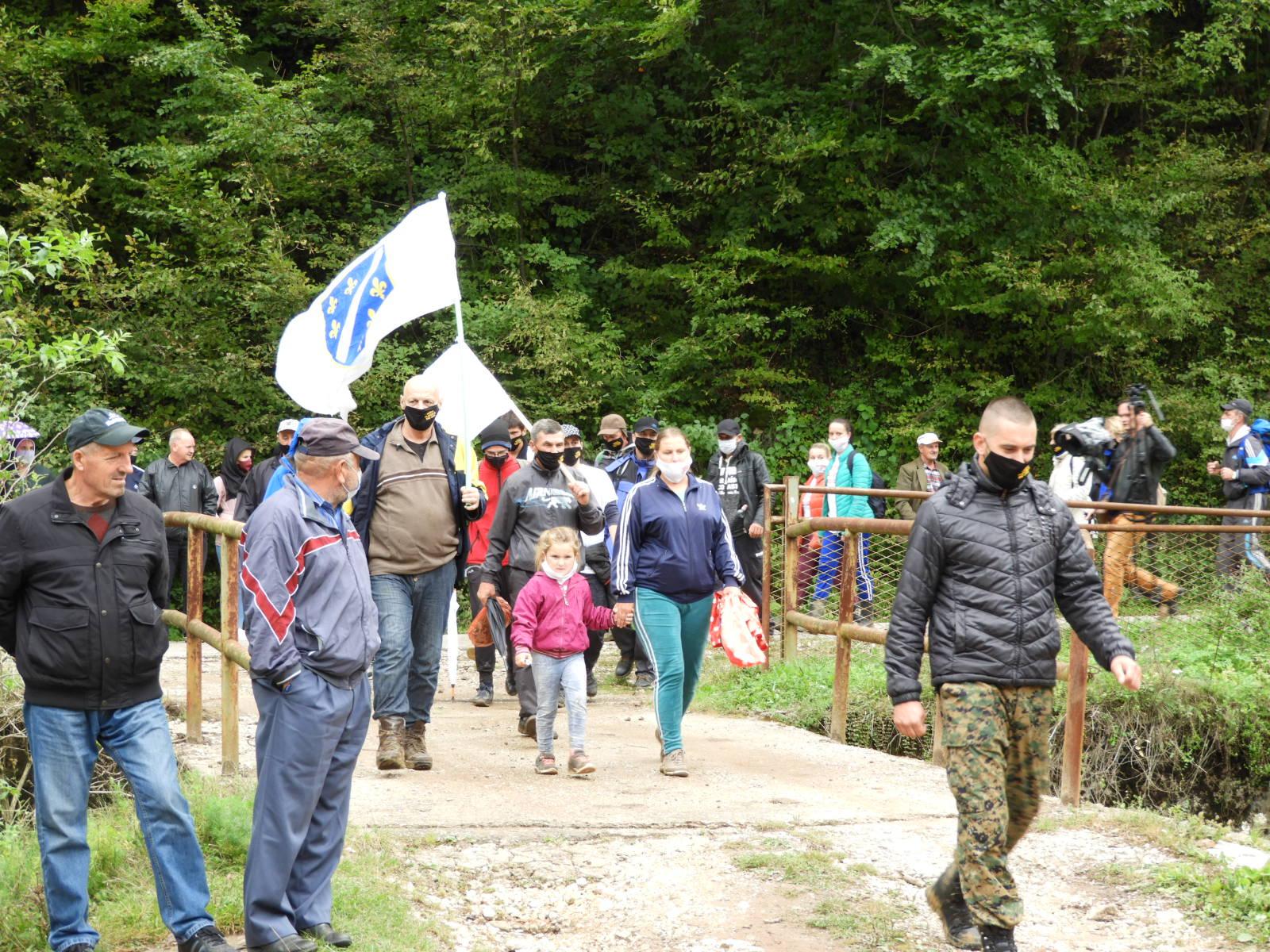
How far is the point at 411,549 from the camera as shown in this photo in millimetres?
7242

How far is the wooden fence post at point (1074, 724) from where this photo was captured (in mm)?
7137

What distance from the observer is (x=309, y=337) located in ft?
27.8

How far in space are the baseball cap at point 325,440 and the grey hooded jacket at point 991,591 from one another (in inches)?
82.7

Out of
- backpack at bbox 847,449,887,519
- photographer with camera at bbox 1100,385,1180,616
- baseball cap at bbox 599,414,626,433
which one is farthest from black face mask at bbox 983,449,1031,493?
backpack at bbox 847,449,887,519

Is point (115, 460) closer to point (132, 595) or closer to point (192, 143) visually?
point (132, 595)

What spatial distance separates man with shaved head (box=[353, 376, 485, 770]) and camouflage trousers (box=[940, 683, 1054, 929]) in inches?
131

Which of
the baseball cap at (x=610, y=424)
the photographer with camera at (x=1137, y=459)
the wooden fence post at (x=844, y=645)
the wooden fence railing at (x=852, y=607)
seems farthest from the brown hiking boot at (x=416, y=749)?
the photographer with camera at (x=1137, y=459)

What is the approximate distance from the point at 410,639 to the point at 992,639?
3565mm

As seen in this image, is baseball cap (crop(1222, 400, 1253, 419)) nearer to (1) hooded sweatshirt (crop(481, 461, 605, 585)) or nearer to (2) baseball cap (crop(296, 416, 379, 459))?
(1) hooded sweatshirt (crop(481, 461, 605, 585))

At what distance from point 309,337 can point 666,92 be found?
13.2 meters

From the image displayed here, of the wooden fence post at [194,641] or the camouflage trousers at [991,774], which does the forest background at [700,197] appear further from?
the camouflage trousers at [991,774]

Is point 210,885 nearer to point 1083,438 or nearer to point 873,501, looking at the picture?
point 1083,438

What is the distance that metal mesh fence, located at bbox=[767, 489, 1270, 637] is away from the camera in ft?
26.6

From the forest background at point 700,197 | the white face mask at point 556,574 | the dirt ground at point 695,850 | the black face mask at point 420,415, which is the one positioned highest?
the forest background at point 700,197
